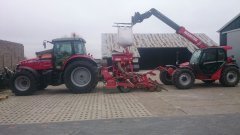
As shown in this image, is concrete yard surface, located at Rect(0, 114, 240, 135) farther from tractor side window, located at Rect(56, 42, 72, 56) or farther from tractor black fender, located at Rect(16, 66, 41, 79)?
tractor side window, located at Rect(56, 42, 72, 56)

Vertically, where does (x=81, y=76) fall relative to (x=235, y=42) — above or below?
below

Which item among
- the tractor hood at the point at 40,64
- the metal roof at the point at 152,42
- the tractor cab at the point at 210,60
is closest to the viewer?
the tractor hood at the point at 40,64

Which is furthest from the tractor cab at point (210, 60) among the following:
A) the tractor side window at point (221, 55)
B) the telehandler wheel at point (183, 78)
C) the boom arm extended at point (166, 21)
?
the boom arm extended at point (166, 21)

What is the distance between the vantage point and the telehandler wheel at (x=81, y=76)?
15.4 m

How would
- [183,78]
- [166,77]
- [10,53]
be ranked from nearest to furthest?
[183,78], [166,77], [10,53]

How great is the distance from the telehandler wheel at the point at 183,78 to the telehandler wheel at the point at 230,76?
1582 mm

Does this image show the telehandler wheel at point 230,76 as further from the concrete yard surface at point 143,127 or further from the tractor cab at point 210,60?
the concrete yard surface at point 143,127

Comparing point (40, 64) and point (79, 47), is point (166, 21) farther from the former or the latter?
point (40, 64)

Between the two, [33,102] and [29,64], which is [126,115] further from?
[29,64]

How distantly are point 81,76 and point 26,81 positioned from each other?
7.91 feet

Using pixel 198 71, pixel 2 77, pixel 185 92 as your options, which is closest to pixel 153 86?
pixel 185 92

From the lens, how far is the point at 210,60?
55.2ft

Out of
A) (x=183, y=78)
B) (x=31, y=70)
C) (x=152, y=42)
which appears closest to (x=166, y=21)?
(x=183, y=78)

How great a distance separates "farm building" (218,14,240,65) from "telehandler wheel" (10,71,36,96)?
14.5 meters
